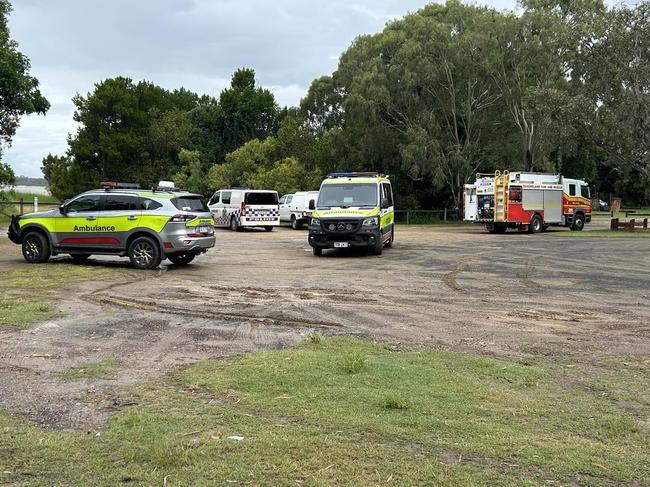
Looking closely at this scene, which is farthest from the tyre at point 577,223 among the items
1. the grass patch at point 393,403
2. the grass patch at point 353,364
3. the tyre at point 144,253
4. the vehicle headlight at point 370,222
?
the grass patch at point 393,403

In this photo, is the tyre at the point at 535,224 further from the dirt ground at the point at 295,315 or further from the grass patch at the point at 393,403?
the grass patch at the point at 393,403

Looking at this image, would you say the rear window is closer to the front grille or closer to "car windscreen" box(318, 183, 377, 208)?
the front grille

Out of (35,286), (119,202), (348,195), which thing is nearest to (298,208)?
(348,195)

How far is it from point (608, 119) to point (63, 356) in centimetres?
3326

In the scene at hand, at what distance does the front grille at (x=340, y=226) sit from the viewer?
58.4 feet

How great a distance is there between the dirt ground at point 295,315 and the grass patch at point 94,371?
0.35ft

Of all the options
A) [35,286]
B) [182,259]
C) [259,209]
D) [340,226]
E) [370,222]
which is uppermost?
[259,209]

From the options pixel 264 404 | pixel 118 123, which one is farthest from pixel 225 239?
pixel 118 123

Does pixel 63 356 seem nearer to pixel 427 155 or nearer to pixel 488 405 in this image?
pixel 488 405

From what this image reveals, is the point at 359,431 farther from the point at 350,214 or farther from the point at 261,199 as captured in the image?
the point at 261,199

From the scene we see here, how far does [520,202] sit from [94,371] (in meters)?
28.7

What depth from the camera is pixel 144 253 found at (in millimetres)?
14609

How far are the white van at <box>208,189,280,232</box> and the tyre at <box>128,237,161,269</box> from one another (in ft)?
54.1

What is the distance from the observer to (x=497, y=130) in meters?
43.1
